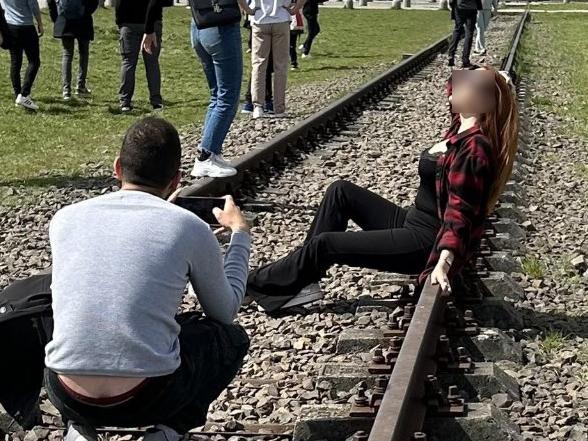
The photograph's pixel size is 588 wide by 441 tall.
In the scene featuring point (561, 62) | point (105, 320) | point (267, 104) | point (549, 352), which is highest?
point (105, 320)

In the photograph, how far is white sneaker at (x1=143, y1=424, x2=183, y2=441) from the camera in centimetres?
393

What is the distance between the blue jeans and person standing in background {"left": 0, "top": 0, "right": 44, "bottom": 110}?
4838 mm

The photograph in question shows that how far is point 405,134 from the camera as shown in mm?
12703

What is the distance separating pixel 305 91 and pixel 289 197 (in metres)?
8.57

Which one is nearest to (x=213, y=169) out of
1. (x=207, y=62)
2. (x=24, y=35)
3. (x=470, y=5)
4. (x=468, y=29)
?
(x=207, y=62)

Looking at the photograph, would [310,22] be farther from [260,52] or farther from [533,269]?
[533,269]

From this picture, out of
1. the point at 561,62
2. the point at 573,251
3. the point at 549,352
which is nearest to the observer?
the point at 549,352

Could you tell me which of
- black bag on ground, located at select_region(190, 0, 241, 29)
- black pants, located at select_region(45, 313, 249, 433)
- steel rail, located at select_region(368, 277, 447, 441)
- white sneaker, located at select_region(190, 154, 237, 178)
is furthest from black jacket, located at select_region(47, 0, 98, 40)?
black pants, located at select_region(45, 313, 249, 433)

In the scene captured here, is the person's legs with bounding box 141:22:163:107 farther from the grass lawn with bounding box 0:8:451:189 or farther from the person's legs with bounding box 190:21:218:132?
the person's legs with bounding box 190:21:218:132

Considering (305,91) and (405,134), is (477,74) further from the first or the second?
(305,91)

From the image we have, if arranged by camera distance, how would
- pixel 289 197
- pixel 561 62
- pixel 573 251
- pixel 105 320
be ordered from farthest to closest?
pixel 561 62, pixel 289 197, pixel 573 251, pixel 105 320

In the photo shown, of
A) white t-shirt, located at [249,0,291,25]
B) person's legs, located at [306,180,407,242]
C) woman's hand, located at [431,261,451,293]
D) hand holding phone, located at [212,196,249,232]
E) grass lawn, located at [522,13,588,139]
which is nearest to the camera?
hand holding phone, located at [212,196,249,232]

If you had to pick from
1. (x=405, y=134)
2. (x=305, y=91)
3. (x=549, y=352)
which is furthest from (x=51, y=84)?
(x=549, y=352)

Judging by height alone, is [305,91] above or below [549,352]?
below
